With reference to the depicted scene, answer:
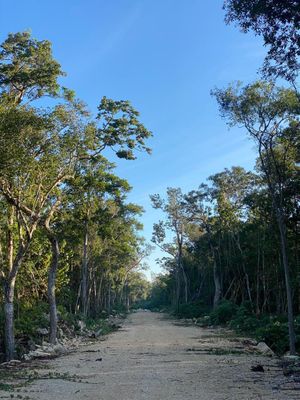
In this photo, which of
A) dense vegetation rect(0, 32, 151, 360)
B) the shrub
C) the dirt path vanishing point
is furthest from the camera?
the shrub

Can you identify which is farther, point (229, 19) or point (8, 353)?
point (8, 353)

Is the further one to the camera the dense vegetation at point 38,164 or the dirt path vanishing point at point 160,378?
the dense vegetation at point 38,164

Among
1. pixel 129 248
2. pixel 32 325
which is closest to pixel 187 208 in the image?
pixel 129 248

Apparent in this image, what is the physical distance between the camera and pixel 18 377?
1239cm

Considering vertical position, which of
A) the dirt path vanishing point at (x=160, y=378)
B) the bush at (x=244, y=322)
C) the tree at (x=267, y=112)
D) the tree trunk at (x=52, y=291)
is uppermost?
the tree at (x=267, y=112)

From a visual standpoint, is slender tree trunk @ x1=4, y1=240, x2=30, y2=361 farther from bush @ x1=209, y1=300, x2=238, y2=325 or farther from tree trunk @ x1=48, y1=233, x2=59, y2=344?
bush @ x1=209, y1=300, x2=238, y2=325

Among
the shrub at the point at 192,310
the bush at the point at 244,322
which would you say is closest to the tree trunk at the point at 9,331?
the bush at the point at 244,322

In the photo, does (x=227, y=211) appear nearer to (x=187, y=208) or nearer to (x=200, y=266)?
(x=187, y=208)

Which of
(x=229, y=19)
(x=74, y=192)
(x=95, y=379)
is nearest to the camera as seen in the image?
(x=229, y=19)

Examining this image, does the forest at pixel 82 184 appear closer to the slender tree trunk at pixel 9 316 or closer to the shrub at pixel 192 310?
the slender tree trunk at pixel 9 316

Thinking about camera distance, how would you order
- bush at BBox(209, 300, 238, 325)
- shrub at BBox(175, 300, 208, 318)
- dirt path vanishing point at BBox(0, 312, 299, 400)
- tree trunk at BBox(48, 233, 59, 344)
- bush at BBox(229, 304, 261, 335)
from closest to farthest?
dirt path vanishing point at BBox(0, 312, 299, 400) < tree trunk at BBox(48, 233, 59, 344) < bush at BBox(229, 304, 261, 335) < bush at BBox(209, 300, 238, 325) < shrub at BBox(175, 300, 208, 318)

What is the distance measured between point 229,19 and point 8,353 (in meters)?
14.4

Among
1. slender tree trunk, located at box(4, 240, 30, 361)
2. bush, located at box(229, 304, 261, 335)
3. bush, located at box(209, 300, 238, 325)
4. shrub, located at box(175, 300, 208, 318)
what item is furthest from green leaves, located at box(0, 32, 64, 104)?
shrub, located at box(175, 300, 208, 318)

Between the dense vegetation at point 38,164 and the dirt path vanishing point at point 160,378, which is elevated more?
the dense vegetation at point 38,164
